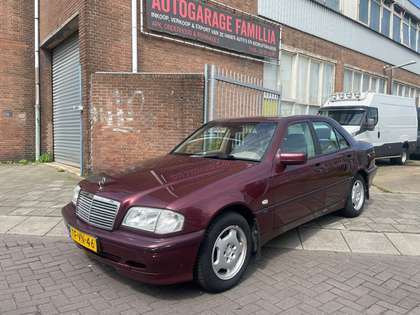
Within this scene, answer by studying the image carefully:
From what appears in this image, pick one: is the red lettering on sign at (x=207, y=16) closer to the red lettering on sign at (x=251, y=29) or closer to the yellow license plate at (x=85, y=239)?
the red lettering on sign at (x=251, y=29)

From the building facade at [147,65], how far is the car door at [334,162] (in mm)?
2770

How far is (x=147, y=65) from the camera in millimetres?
10297

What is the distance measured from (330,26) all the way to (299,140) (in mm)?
14626

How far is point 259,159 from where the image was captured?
403 centimetres

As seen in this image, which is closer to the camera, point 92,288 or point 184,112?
point 92,288

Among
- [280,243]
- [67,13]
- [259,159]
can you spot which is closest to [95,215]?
[259,159]

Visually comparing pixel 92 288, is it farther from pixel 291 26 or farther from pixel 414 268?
pixel 291 26

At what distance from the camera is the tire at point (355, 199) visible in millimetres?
5738

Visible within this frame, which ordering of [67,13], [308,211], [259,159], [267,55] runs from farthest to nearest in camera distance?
[267,55] < [67,13] < [308,211] < [259,159]

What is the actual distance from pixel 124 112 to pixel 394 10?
21.0m

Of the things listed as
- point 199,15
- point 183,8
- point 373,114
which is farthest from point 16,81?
point 373,114

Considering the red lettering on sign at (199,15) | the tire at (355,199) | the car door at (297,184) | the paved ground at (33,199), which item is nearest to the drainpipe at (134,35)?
the red lettering on sign at (199,15)

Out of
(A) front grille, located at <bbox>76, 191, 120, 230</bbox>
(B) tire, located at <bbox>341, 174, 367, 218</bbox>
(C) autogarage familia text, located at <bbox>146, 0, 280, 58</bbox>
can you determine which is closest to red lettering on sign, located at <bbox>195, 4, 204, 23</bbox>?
(C) autogarage familia text, located at <bbox>146, 0, 280, 58</bbox>

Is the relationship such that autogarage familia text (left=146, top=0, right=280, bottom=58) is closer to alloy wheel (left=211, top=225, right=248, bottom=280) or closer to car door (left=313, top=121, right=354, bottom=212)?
car door (left=313, top=121, right=354, bottom=212)
